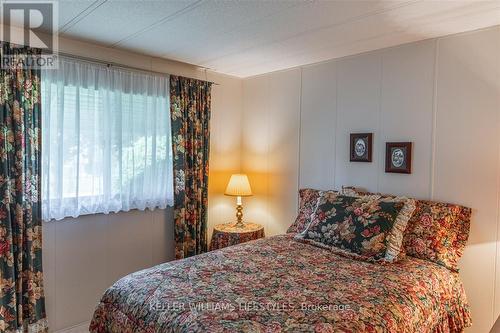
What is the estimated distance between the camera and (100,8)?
1.99 metres

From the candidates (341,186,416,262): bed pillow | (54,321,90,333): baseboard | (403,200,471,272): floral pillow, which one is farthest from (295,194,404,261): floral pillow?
(54,321,90,333): baseboard

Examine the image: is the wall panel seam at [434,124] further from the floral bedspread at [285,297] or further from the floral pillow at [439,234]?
the floral bedspread at [285,297]

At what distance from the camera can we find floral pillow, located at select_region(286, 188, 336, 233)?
2775 millimetres

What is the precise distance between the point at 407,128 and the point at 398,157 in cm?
24

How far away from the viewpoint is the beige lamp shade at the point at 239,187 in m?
3.47

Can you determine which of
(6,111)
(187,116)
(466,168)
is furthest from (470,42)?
(6,111)

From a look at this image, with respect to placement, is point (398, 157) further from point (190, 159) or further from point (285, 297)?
point (190, 159)

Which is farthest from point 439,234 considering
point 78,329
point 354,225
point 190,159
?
point 78,329

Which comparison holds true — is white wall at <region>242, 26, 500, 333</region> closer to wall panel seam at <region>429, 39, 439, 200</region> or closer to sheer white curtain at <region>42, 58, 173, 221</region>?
wall panel seam at <region>429, 39, 439, 200</region>

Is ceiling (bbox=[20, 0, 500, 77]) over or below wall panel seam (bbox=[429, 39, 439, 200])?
over

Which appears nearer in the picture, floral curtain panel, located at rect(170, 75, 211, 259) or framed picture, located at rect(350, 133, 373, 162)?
framed picture, located at rect(350, 133, 373, 162)

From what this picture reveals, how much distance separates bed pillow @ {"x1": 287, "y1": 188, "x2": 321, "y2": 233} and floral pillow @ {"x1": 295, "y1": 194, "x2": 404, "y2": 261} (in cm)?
23

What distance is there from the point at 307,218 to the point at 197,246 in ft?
4.06

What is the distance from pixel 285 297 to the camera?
1.59 meters
